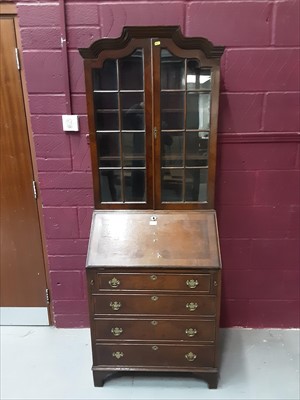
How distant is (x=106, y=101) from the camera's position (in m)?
1.88

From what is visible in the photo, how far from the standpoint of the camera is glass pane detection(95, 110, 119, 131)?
1.89 m

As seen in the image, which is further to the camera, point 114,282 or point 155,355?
point 155,355

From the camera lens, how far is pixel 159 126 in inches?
73.7

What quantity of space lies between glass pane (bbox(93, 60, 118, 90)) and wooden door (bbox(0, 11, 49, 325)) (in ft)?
1.76

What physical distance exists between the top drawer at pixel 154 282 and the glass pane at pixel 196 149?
1.89 ft

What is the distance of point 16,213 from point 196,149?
1195mm

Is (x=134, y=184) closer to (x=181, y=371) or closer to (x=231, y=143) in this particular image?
(x=231, y=143)

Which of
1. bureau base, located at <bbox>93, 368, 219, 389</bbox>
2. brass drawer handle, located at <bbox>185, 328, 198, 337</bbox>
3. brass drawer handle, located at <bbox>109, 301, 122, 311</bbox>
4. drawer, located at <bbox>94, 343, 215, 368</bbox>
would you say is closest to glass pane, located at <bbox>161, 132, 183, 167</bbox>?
brass drawer handle, located at <bbox>109, 301, 122, 311</bbox>

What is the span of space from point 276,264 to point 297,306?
334 millimetres

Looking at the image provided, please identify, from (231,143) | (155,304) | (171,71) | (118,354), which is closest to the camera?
(171,71)

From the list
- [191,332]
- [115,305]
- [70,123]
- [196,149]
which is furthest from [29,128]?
[191,332]

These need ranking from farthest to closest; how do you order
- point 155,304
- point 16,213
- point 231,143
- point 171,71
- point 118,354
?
point 16,213 → point 231,143 → point 118,354 → point 155,304 → point 171,71

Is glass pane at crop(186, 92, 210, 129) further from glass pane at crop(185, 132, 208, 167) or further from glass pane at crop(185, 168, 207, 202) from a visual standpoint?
glass pane at crop(185, 168, 207, 202)

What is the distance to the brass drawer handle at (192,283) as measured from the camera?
186cm
